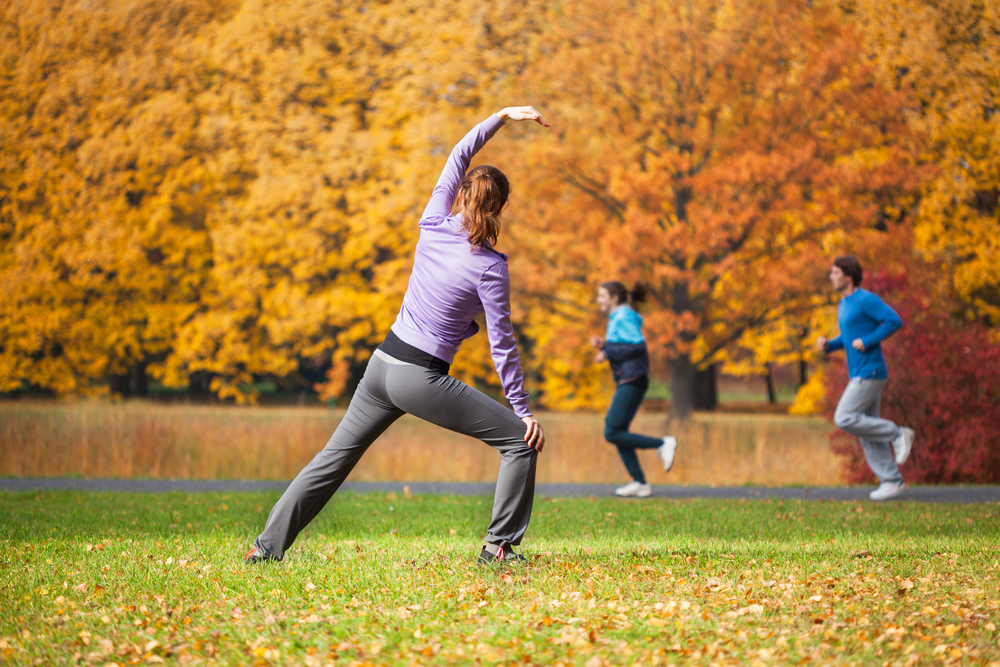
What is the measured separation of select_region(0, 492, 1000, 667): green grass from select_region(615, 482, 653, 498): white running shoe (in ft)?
7.38

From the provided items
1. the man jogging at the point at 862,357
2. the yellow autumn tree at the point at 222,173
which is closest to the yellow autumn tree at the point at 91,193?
the yellow autumn tree at the point at 222,173

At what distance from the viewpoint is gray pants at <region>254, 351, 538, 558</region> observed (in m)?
4.19

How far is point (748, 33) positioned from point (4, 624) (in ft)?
47.6

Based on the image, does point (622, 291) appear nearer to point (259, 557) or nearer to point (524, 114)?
point (524, 114)

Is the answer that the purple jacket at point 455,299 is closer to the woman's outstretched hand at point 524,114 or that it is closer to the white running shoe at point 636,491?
the woman's outstretched hand at point 524,114

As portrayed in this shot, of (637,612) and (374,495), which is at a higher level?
(637,612)

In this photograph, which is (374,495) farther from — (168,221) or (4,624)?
(168,221)

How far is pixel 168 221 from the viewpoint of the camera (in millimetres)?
20688

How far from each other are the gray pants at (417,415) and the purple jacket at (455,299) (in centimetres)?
13

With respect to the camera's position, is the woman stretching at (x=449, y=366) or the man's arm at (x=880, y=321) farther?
the man's arm at (x=880, y=321)

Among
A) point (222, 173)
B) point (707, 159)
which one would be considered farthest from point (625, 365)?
point (222, 173)

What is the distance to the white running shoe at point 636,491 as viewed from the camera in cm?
857

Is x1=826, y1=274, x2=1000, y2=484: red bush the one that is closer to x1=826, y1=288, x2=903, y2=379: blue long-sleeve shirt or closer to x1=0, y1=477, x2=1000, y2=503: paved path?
x1=0, y1=477, x2=1000, y2=503: paved path

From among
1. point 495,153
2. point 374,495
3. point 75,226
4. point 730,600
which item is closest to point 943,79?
point 495,153
